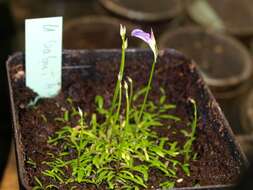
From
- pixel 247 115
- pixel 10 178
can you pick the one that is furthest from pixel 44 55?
pixel 247 115

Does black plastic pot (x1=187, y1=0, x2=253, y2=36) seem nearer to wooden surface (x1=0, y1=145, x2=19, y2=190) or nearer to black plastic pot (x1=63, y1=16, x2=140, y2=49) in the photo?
black plastic pot (x1=63, y1=16, x2=140, y2=49)

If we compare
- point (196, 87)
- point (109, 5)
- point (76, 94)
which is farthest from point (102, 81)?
point (109, 5)

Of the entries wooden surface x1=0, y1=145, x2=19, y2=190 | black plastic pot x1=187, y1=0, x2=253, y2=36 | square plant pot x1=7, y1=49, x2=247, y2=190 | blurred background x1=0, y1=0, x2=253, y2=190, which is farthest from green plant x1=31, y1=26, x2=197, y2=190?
black plastic pot x1=187, y1=0, x2=253, y2=36

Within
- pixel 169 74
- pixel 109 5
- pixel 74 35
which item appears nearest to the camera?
pixel 169 74

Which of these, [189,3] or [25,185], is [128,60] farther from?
[189,3]

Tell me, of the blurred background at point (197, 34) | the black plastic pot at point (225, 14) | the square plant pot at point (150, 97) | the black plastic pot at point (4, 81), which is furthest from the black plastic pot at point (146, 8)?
the square plant pot at point (150, 97)

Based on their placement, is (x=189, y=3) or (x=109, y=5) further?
(x=189, y=3)

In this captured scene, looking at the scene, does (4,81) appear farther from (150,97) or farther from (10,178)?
(150,97)
